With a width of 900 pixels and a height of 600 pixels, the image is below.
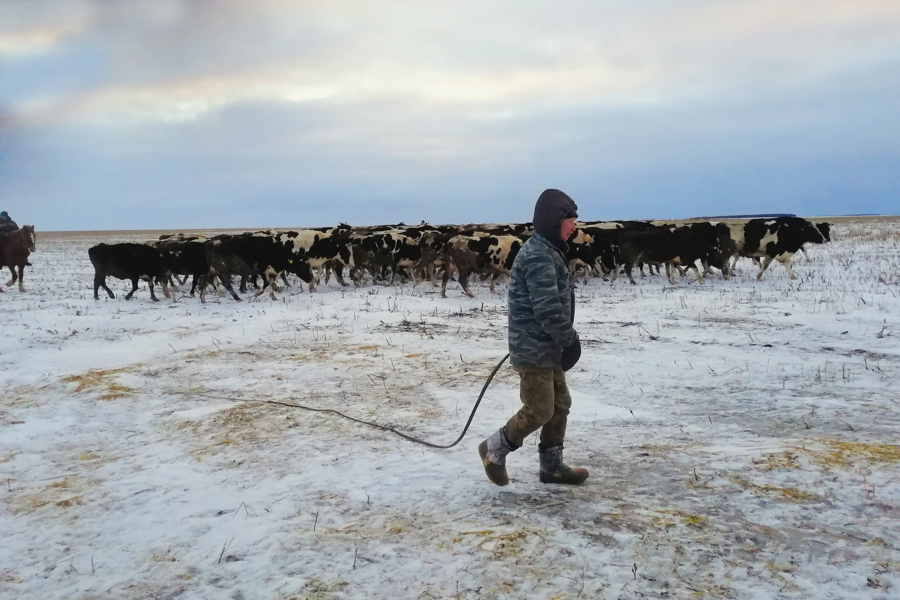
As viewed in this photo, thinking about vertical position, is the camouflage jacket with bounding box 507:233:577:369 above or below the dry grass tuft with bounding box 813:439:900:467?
above

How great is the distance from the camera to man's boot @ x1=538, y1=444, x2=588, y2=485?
14.8 ft

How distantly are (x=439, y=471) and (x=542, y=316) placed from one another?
67.3 inches

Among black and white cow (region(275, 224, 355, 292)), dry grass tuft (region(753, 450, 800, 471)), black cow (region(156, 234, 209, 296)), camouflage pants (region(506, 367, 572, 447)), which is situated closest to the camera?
camouflage pants (region(506, 367, 572, 447))

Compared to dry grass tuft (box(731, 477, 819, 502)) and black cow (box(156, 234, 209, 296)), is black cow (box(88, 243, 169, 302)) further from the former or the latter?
dry grass tuft (box(731, 477, 819, 502))

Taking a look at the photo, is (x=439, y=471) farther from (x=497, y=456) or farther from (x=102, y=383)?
(x=102, y=383)

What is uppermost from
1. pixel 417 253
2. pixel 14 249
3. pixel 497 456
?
pixel 14 249

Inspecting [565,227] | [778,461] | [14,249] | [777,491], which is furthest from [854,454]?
[14,249]

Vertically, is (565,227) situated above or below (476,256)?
above

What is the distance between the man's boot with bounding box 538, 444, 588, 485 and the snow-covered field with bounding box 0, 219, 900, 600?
0.11m

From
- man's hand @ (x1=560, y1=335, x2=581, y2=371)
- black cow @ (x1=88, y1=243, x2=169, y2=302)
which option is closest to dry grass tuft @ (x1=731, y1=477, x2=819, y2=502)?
man's hand @ (x1=560, y1=335, x2=581, y2=371)

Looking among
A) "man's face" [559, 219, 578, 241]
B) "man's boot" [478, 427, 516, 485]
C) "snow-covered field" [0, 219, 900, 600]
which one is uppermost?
"man's face" [559, 219, 578, 241]

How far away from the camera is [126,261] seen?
16219mm

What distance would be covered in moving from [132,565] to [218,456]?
5.81 ft

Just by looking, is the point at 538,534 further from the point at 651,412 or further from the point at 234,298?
the point at 234,298
